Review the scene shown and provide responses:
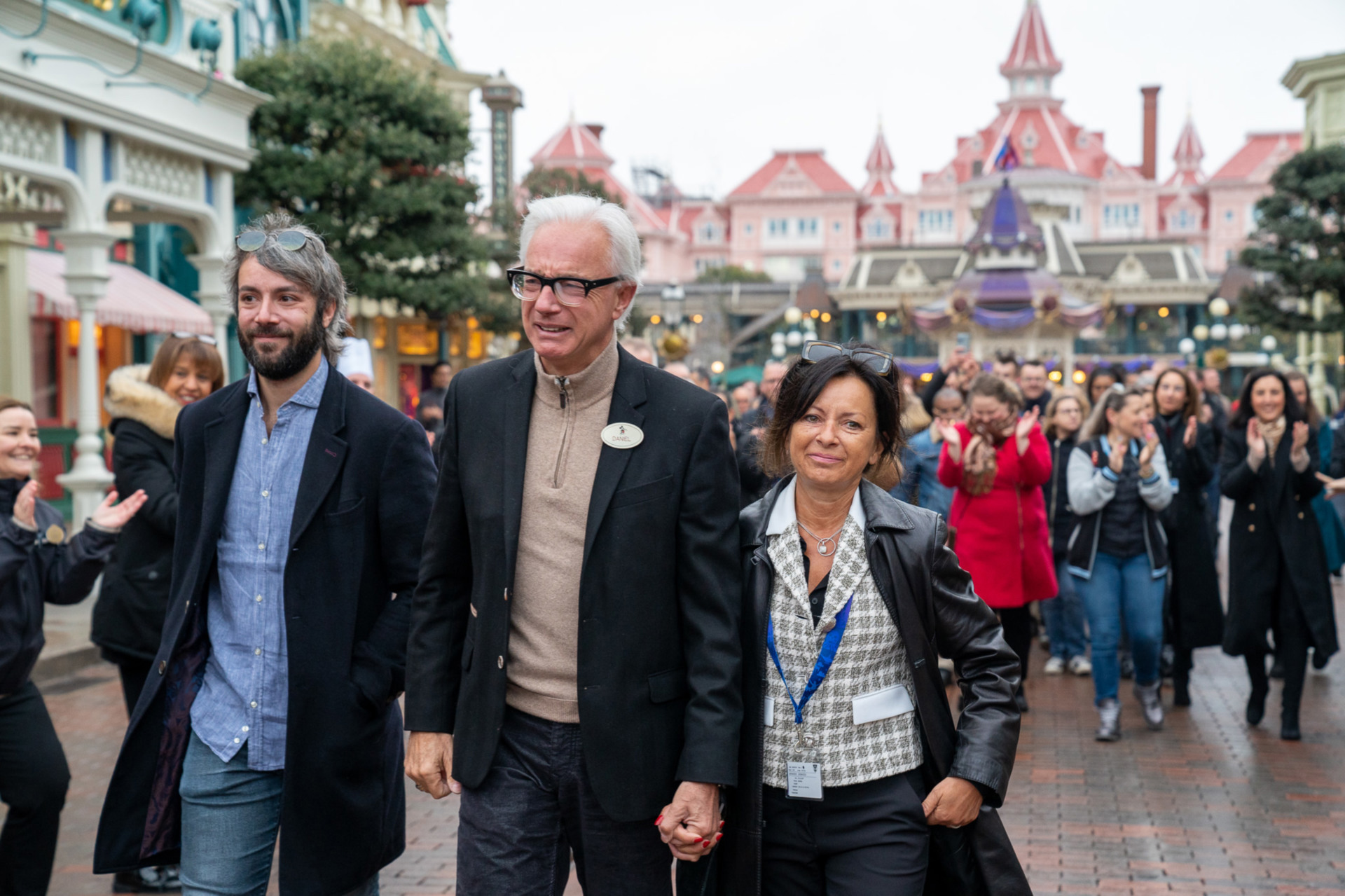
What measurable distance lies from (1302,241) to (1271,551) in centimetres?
2552

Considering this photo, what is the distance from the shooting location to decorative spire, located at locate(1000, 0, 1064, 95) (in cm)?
9638

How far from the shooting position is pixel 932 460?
801 centimetres

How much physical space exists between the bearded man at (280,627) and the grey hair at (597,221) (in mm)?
710

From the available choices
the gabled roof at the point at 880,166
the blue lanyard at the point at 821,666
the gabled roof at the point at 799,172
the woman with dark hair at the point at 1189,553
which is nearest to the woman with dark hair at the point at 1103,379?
the woman with dark hair at the point at 1189,553

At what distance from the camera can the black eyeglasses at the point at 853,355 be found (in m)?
2.97

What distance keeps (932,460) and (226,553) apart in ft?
18.2

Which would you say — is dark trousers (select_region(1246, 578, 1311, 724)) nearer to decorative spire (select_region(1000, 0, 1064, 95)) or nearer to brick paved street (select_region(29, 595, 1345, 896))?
brick paved street (select_region(29, 595, 1345, 896))

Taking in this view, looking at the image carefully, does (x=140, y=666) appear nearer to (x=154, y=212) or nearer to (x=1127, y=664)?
(x=1127, y=664)

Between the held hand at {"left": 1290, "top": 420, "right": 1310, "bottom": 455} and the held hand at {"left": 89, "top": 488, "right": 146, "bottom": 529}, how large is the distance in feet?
19.9

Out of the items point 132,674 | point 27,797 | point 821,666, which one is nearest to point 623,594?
point 821,666

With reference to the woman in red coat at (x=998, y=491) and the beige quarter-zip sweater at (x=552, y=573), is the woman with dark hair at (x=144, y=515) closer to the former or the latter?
the beige quarter-zip sweater at (x=552, y=573)

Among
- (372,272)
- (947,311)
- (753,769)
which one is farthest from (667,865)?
(947,311)

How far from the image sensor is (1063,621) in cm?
937

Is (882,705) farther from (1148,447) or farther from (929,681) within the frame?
(1148,447)
